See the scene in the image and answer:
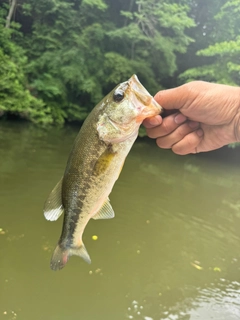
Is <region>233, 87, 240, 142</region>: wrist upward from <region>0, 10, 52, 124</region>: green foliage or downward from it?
upward

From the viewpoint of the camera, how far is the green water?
4.57 metres

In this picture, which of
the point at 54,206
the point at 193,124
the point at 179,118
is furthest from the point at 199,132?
the point at 54,206

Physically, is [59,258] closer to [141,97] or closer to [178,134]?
[141,97]

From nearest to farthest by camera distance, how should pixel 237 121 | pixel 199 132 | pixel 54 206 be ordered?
pixel 54 206 < pixel 237 121 < pixel 199 132

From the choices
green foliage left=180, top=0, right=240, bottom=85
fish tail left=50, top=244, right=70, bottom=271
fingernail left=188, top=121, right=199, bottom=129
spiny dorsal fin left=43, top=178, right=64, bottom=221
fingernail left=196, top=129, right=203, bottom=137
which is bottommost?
green foliage left=180, top=0, right=240, bottom=85

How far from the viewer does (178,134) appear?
8.83ft

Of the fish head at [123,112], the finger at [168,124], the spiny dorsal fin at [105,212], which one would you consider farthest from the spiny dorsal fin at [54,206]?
the finger at [168,124]

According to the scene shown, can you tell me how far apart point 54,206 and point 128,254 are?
3994mm

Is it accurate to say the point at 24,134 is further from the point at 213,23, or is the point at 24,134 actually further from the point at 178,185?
the point at 213,23

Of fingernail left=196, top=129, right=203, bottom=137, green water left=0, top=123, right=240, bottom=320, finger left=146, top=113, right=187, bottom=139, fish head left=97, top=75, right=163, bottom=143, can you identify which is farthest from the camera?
green water left=0, top=123, right=240, bottom=320

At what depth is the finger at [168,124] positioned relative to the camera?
256 centimetres

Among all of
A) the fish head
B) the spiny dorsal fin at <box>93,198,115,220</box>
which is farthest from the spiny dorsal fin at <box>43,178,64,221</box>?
the fish head

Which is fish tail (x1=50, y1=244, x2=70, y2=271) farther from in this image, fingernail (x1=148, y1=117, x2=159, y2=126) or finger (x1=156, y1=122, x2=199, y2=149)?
finger (x1=156, y1=122, x2=199, y2=149)

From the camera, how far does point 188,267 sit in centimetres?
582
